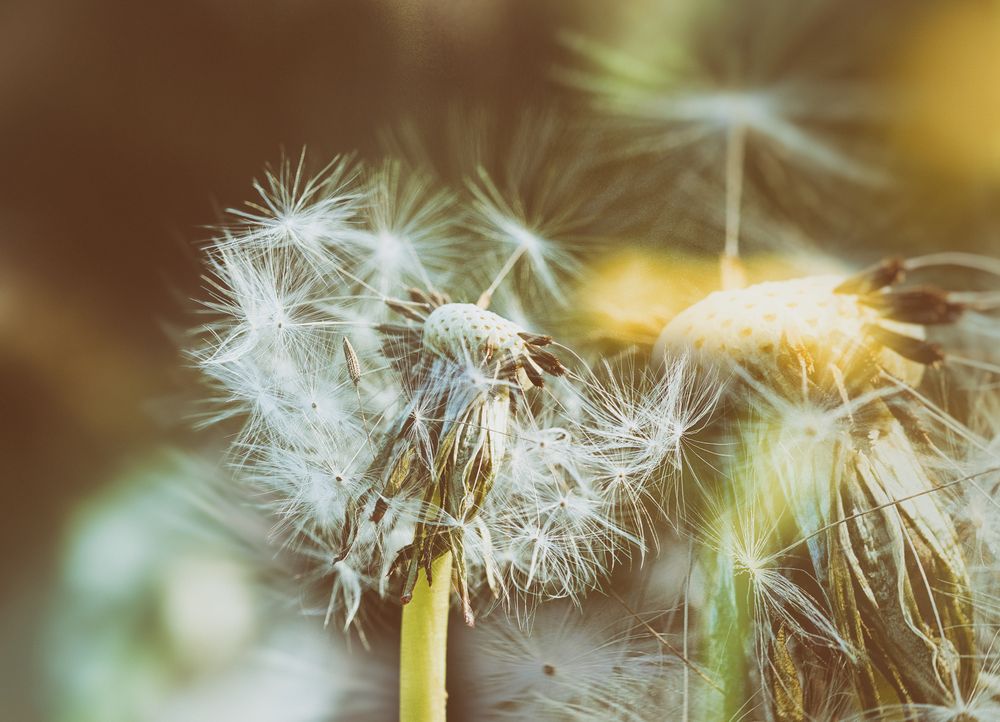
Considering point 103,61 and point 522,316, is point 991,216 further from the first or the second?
point 103,61

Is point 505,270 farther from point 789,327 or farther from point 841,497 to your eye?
point 841,497

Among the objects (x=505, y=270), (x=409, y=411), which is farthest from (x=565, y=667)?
(x=505, y=270)

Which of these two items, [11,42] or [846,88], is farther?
[11,42]

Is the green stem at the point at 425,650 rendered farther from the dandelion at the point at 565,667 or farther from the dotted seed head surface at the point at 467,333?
the dotted seed head surface at the point at 467,333

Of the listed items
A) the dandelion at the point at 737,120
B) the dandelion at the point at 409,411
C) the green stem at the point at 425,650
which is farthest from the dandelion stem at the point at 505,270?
the green stem at the point at 425,650

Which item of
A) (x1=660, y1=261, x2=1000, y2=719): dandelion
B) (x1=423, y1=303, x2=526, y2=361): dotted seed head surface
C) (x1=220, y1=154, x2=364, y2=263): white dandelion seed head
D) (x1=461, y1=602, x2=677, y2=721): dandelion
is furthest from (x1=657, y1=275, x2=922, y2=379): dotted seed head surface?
(x1=220, y1=154, x2=364, y2=263): white dandelion seed head

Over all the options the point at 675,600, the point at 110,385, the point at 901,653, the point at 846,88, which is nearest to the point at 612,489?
the point at 675,600
